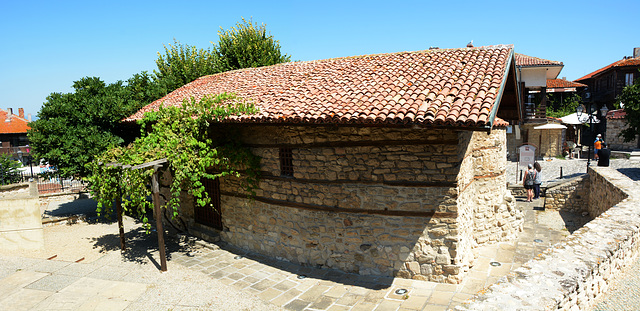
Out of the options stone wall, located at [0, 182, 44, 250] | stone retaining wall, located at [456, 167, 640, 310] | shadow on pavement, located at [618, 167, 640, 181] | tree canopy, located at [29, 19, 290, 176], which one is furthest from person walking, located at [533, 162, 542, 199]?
stone wall, located at [0, 182, 44, 250]

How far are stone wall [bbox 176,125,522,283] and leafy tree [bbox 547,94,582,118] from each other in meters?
32.3

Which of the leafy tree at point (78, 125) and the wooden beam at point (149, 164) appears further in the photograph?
the leafy tree at point (78, 125)

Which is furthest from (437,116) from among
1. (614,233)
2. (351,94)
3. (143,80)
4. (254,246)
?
(143,80)

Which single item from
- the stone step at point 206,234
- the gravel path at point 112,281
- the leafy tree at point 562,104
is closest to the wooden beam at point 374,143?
the gravel path at point 112,281

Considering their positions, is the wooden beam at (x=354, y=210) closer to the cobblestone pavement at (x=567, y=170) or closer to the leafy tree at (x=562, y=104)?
the cobblestone pavement at (x=567, y=170)

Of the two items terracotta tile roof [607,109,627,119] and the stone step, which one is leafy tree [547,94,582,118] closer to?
terracotta tile roof [607,109,627,119]

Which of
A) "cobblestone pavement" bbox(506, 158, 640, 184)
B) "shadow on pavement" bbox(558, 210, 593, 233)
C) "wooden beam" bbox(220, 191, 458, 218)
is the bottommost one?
"shadow on pavement" bbox(558, 210, 593, 233)

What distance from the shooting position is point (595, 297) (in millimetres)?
4875

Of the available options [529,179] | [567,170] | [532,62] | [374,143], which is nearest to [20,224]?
[374,143]

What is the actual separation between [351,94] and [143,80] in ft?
34.9

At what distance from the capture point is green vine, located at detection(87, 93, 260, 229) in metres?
7.46

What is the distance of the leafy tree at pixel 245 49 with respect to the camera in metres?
18.0

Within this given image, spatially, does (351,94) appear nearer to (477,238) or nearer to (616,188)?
(477,238)

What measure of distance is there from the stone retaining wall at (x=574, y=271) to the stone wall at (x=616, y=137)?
27.0 meters
